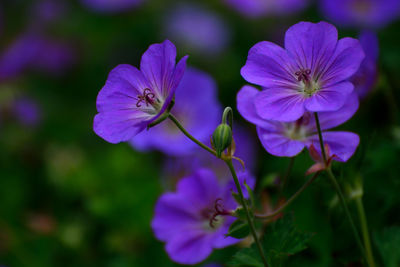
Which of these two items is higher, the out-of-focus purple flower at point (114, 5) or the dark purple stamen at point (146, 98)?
the out-of-focus purple flower at point (114, 5)

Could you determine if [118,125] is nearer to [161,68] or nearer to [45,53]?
[161,68]

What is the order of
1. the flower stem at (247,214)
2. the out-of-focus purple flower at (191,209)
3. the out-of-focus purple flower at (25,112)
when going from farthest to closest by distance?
the out-of-focus purple flower at (25,112) < the out-of-focus purple flower at (191,209) < the flower stem at (247,214)

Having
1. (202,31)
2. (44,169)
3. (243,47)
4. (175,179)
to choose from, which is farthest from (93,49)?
(175,179)

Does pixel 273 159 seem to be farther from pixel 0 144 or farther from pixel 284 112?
pixel 0 144

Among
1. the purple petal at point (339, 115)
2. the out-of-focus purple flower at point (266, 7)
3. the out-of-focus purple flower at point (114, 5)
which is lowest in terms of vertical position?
the purple petal at point (339, 115)

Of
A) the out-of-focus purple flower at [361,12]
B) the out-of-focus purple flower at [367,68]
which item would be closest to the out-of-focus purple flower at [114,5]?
the out-of-focus purple flower at [361,12]

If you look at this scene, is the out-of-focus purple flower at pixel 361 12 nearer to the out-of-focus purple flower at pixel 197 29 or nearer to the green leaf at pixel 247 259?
the out-of-focus purple flower at pixel 197 29
